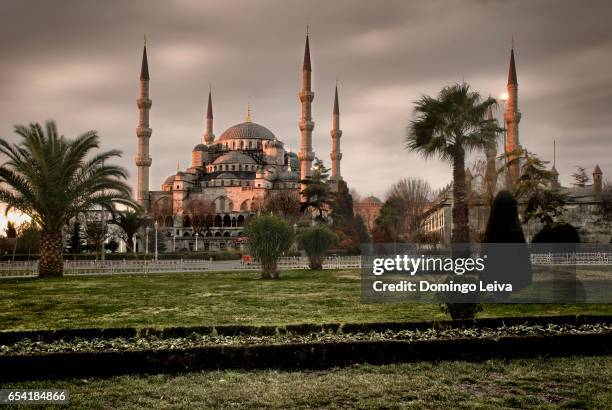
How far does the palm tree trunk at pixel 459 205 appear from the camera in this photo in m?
16.2

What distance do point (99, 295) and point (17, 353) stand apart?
388 inches

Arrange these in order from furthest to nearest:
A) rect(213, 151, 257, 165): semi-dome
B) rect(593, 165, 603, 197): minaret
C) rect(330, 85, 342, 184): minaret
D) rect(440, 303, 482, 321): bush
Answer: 1. rect(213, 151, 257, 165): semi-dome
2. rect(330, 85, 342, 184): minaret
3. rect(593, 165, 603, 197): minaret
4. rect(440, 303, 482, 321): bush

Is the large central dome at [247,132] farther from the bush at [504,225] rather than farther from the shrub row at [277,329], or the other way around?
the shrub row at [277,329]

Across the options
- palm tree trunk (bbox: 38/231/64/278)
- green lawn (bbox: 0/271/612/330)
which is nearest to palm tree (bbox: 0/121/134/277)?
palm tree trunk (bbox: 38/231/64/278)

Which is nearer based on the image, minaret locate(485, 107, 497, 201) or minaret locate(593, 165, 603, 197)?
minaret locate(485, 107, 497, 201)

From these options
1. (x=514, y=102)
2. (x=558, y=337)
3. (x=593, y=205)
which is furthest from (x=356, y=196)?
(x=558, y=337)

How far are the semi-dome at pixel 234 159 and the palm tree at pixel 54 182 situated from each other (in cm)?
5886

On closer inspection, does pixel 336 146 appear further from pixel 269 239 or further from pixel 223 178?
pixel 269 239

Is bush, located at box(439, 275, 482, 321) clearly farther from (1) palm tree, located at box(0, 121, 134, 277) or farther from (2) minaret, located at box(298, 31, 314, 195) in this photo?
(2) minaret, located at box(298, 31, 314, 195)

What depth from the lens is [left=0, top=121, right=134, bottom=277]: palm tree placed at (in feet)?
70.9

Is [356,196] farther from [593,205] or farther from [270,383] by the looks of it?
[270,383]

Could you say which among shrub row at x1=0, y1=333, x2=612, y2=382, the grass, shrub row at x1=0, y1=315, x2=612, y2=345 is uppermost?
shrub row at x1=0, y1=315, x2=612, y2=345

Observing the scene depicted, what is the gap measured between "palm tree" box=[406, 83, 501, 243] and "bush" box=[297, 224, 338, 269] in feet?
35.0

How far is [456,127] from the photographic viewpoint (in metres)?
16.9
